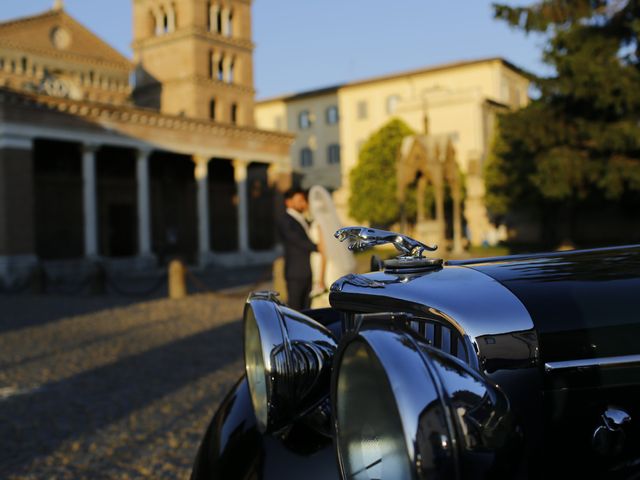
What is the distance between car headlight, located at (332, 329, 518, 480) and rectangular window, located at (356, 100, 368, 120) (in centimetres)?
5031

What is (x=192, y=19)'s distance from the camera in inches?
1335

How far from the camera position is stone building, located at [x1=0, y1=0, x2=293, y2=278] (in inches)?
955

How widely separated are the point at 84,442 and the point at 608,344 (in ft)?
13.7

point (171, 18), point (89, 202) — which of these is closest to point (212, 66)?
point (171, 18)

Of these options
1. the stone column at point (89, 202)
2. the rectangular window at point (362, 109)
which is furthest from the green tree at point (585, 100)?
the rectangular window at point (362, 109)

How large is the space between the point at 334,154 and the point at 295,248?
44.8 m

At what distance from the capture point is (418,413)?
0.91 meters

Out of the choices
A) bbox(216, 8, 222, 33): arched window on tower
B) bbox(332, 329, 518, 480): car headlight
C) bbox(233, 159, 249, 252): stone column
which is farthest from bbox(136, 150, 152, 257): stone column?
bbox(332, 329, 518, 480): car headlight

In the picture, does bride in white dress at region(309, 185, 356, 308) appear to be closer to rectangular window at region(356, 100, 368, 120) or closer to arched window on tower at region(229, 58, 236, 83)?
arched window on tower at region(229, 58, 236, 83)

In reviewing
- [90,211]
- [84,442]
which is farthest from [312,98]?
[84,442]

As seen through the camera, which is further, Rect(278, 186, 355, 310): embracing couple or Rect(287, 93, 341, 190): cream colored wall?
Rect(287, 93, 341, 190): cream colored wall

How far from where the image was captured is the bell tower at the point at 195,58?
34281mm

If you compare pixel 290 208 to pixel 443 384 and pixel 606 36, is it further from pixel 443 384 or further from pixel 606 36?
pixel 606 36

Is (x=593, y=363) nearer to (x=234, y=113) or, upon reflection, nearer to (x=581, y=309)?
(x=581, y=309)
